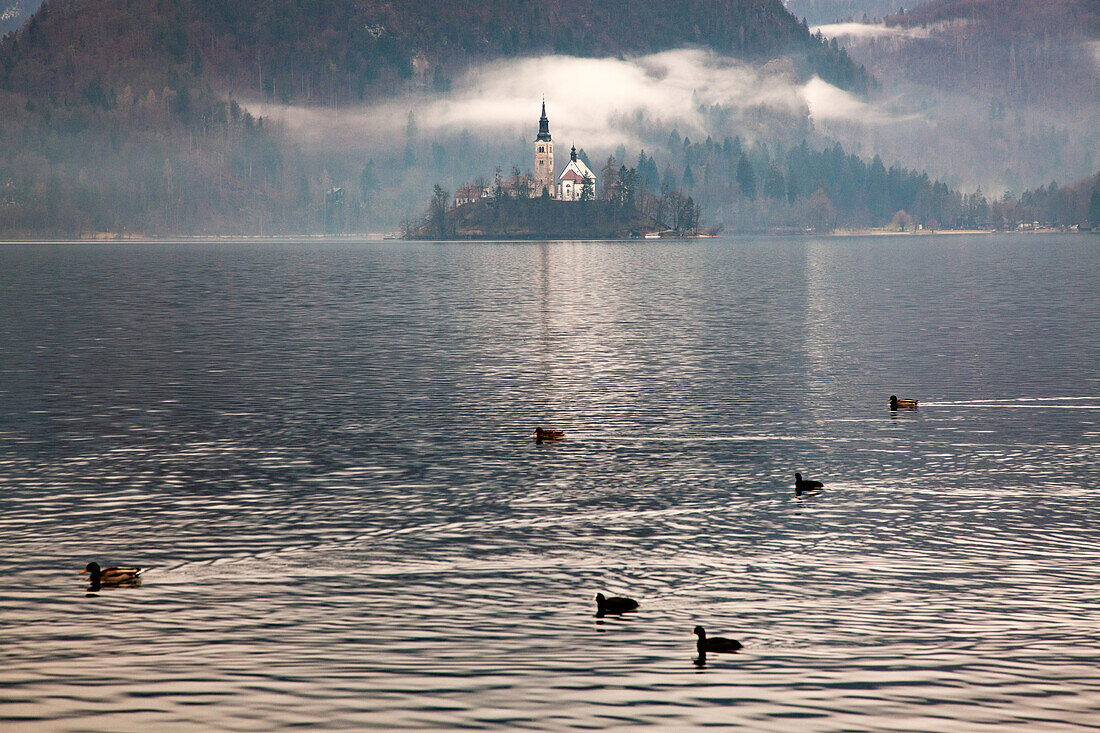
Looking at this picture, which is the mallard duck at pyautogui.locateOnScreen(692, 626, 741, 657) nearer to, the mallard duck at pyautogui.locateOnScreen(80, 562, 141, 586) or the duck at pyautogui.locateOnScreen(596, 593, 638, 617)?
the duck at pyautogui.locateOnScreen(596, 593, 638, 617)

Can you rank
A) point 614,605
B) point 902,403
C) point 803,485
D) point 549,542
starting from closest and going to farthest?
point 614,605 < point 549,542 < point 803,485 < point 902,403

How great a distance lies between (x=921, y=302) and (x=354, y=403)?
8598 centimetres

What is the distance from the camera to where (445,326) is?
9981 cm

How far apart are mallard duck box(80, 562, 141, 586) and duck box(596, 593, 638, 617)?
1101 cm

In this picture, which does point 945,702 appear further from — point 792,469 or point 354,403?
point 354,403

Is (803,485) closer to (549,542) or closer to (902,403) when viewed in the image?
(549,542)

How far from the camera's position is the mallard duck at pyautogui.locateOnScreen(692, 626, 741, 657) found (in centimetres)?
2248

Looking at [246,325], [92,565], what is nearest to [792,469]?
[92,565]

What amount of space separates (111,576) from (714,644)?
14066 millimetres

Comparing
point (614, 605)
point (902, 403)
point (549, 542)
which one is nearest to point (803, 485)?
point (549, 542)

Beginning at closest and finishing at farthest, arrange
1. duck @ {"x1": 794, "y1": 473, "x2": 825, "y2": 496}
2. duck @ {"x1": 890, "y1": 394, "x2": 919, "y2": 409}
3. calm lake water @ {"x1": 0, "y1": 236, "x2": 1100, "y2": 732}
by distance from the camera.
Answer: calm lake water @ {"x1": 0, "y1": 236, "x2": 1100, "y2": 732}, duck @ {"x1": 794, "y1": 473, "x2": 825, "y2": 496}, duck @ {"x1": 890, "y1": 394, "x2": 919, "y2": 409}

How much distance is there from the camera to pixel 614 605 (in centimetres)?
2508

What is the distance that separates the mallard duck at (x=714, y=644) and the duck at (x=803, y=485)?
46.4 feet

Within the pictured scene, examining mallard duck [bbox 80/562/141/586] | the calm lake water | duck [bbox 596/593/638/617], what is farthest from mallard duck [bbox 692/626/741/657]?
mallard duck [bbox 80/562/141/586]
